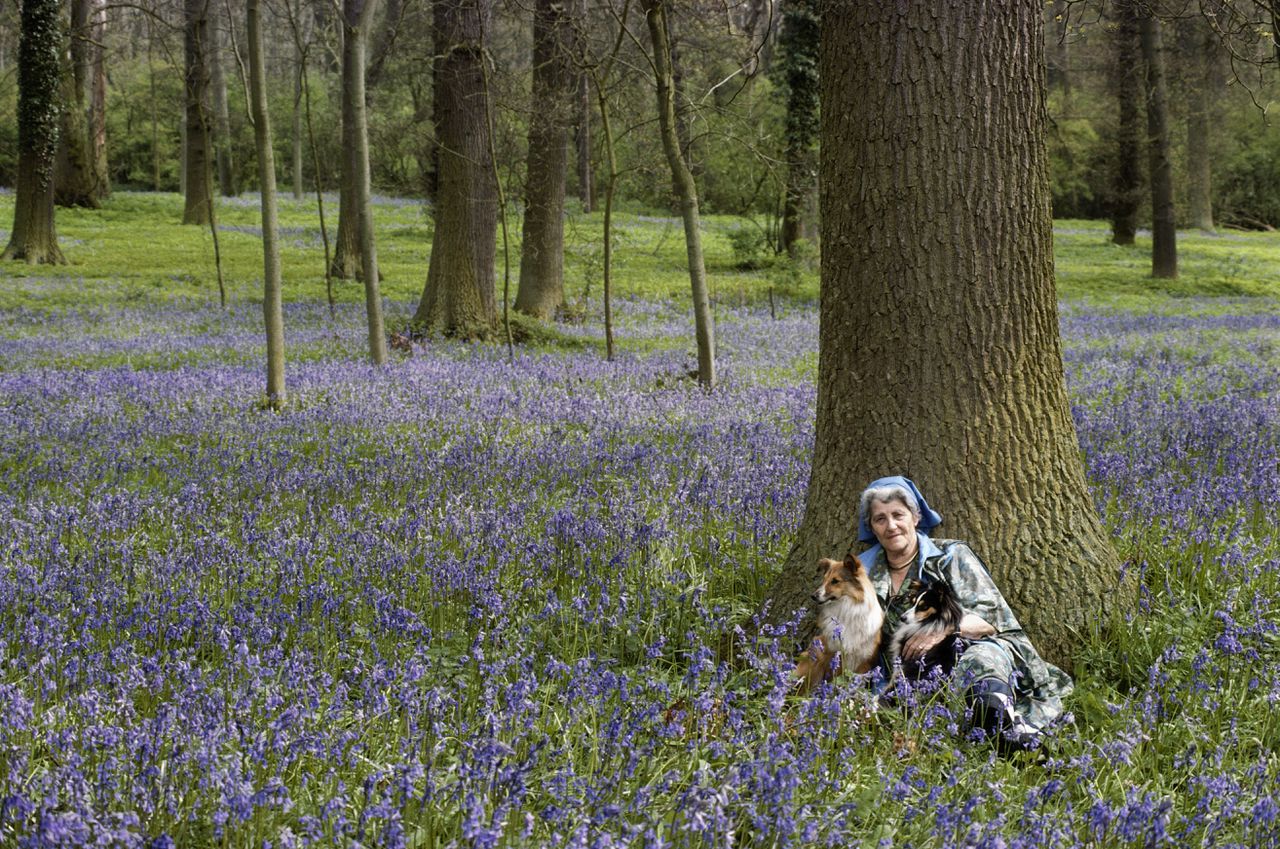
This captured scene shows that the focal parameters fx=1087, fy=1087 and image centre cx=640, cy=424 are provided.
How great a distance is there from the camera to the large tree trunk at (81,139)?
29.4 m

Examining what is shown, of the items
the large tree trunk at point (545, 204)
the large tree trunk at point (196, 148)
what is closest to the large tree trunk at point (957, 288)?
the large tree trunk at point (545, 204)

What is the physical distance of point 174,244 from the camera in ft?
97.1

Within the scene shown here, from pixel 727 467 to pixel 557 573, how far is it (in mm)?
2454

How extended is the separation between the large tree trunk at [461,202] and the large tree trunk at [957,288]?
36.6ft

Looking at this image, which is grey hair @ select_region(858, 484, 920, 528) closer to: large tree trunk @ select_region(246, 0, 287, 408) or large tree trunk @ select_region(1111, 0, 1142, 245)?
large tree trunk @ select_region(246, 0, 287, 408)

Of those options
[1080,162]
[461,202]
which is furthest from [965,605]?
[1080,162]

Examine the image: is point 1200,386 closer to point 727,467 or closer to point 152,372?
point 727,467

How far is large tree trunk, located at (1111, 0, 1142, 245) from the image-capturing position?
94.6ft

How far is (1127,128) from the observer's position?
101ft

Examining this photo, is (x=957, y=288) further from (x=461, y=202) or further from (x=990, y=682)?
(x=461, y=202)

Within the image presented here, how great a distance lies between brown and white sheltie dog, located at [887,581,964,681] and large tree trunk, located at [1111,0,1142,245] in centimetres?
2497

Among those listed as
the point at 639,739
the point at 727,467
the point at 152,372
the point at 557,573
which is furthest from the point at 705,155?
the point at 639,739

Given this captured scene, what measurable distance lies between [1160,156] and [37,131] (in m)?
25.0

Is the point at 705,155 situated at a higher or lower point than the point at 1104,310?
higher
